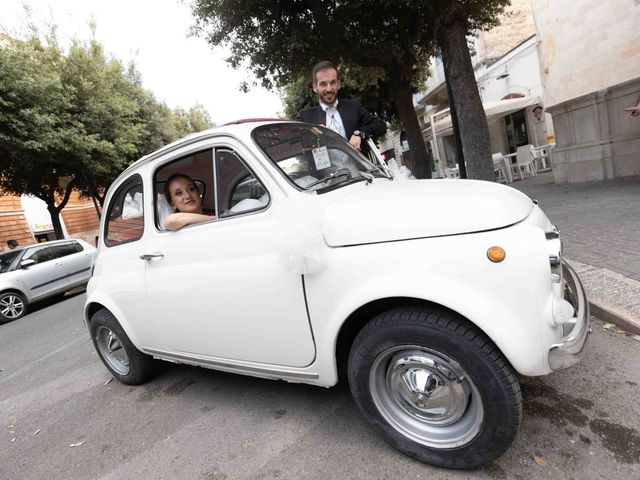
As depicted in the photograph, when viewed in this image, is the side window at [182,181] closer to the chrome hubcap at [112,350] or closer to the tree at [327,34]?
the chrome hubcap at [112,350]

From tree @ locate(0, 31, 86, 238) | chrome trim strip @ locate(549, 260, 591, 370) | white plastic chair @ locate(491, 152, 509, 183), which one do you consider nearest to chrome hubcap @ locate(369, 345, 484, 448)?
chrome trim strip @ locate(549, 260, 591, 370)

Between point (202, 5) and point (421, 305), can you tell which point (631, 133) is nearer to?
point (421, 305)

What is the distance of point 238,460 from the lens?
2.19 metres

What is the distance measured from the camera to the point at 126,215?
3.06 meters

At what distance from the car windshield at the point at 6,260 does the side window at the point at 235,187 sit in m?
9.22

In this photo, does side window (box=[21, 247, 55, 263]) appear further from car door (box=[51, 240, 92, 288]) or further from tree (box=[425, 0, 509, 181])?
tree (box=[425, 0, 509, 181])

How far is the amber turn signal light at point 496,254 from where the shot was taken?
5.16ft

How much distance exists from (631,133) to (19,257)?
13884mm

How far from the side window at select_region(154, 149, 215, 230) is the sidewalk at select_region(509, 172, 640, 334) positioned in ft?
10.5

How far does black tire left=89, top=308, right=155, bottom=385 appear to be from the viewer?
3217mm

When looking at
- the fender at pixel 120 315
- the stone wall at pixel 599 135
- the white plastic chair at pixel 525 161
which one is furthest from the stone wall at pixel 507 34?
Result: the fender at pixel 120 315

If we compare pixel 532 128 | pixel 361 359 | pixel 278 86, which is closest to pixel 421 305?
pixel 361 359

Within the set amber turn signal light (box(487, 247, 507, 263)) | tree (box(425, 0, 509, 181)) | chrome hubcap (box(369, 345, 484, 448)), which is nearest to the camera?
amber turn signal light (box(487, 247, 507, 263))

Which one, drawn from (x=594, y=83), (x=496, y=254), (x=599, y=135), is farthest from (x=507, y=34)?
(x=496, y=254)
